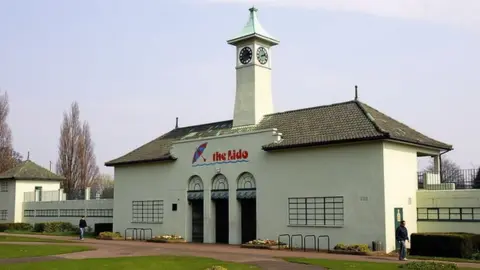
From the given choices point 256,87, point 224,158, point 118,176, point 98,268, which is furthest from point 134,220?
point 98,268

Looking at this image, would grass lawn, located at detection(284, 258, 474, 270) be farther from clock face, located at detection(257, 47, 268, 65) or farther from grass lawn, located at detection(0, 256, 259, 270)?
clock face, located at detection(257, 47, 268, 65)

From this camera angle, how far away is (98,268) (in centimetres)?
1906

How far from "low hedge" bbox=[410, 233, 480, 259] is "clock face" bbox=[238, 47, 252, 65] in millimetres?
15437

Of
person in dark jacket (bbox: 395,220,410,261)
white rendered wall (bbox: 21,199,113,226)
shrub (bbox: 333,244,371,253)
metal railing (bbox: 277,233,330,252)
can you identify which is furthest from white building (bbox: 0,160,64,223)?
person in dark jacket (bbox: 395,220,410,261)

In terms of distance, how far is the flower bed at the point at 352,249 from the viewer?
25406 millimetres

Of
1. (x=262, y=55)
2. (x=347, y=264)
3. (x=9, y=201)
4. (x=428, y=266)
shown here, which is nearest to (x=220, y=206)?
(x=262, y=55)

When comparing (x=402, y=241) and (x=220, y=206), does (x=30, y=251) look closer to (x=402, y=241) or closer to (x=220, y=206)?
(x=220, y=206)

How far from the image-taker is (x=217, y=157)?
33.8 m

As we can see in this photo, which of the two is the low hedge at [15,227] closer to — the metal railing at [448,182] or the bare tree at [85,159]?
the bare tree at [85,159]

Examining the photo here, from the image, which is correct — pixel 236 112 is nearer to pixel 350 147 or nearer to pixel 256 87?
pixel 256 87

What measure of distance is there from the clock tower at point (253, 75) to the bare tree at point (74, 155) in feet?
104

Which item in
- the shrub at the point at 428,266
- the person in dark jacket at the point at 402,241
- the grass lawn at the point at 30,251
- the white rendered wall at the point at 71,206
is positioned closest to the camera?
the shrub at the point at 428,266

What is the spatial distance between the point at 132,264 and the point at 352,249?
35.4ft

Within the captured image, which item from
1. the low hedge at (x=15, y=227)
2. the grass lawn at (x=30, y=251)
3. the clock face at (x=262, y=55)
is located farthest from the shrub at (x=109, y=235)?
the clock face at (x=262, y=55)
